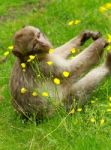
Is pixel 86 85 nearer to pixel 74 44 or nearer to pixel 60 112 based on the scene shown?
pixel 60 112

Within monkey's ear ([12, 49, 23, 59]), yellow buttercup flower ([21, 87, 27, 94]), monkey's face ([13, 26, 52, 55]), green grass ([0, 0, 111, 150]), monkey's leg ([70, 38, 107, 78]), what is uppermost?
monkey's face ([13, 26, 52, 55])

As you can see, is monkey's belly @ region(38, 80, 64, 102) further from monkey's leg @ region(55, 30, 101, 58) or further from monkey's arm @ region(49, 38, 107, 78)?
monkey's leg @ region(55, 30, 101, 58)

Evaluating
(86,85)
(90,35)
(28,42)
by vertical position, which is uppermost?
(28,42)

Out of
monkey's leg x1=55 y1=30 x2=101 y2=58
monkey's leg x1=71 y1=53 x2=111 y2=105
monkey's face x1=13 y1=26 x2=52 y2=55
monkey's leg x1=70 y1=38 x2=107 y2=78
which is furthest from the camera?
monkey's leg x1=55 y1=30 x2=101 y2=58

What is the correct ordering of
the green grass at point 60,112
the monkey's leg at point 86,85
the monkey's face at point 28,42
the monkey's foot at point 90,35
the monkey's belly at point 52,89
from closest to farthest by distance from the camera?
the green grass at point 60,112, the monkey's face at point 28,42, the monkey's belly at point 52,89, the monkey's leg at point 86,85, the monkey's foot at point 90,35

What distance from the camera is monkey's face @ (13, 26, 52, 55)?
823 cm

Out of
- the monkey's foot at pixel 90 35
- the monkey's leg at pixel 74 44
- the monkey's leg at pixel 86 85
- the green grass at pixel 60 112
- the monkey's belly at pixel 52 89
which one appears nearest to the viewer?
the green grass at pixel 60 112

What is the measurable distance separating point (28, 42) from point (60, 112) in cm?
99

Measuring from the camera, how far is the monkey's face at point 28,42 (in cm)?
823

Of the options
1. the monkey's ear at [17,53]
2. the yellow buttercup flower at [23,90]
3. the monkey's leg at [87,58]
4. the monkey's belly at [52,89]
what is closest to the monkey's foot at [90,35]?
the monkey's leg at [87,58]

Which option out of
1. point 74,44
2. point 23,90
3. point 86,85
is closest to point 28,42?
point 23,90

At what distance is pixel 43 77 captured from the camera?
8.39 metres

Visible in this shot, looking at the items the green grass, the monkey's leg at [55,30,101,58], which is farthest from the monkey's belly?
the monkey's leg at [55,30,101,58]

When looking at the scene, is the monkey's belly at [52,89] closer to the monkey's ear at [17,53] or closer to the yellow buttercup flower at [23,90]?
the yellow buttercup flower at [23,90]
